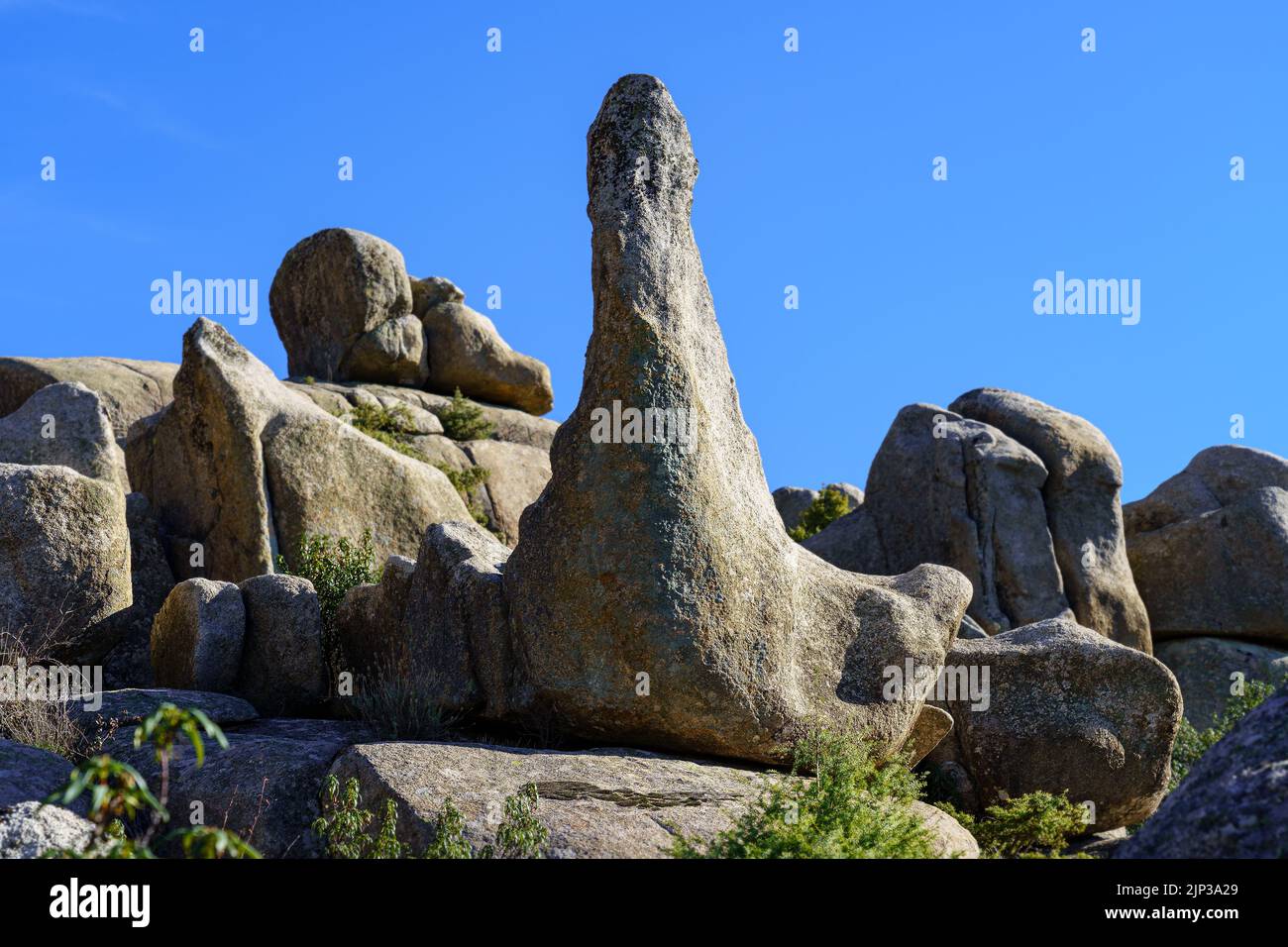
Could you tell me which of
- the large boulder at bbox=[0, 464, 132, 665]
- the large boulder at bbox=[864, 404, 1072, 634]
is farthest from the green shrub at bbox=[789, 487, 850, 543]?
the large boulder at bbox=[0, 464, 132, 665]

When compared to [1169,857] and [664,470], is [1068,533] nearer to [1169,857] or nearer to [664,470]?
[664,470]

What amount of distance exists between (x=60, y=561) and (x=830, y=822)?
10503 mm

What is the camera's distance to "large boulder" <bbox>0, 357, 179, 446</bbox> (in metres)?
33.5

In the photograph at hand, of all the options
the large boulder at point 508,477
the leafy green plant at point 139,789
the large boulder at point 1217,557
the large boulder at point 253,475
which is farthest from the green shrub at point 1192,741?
the leafy green plant at point 139,789

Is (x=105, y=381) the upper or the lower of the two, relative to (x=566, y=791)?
upper

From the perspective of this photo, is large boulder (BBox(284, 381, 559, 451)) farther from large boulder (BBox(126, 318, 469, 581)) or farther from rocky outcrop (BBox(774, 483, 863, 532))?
large boulder (BBox(126, 318, 469, 581))

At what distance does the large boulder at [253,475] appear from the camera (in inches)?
715

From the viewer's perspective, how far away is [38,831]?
780 cm

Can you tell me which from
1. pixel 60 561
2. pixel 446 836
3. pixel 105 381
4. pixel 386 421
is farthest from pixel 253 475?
pixel 105 381

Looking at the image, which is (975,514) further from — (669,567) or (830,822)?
(830,822)

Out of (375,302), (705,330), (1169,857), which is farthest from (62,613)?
(375,302)

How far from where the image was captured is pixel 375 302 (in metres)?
37.6

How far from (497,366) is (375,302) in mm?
3865

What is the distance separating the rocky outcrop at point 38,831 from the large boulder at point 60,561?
8.19 meters
